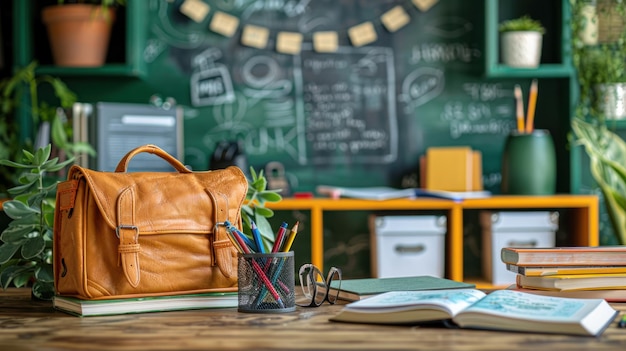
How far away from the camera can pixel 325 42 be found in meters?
3.98

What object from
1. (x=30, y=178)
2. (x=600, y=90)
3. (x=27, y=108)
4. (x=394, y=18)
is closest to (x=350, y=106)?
(x=394, y=18)

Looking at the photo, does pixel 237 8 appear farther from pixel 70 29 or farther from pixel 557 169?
pixel 557 169

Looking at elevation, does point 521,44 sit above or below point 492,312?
above

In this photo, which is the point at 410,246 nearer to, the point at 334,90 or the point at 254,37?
the point at 334,90

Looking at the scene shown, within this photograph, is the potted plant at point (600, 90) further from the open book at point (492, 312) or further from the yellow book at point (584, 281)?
the open book at point (492, 312)

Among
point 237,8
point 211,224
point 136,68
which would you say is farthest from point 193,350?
point 237,8

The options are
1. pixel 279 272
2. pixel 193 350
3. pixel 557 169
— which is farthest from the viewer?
pixel 557 169

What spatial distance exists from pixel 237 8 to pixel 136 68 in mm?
575

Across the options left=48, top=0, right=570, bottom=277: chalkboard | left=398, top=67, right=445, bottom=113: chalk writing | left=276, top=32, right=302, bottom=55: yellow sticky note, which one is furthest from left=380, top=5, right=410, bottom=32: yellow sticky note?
left=276, top=32, right=302, bottom=55: yellow sticky note

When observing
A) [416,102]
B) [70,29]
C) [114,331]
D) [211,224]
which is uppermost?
[70,29]

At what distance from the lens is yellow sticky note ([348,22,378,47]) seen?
13.1 feet

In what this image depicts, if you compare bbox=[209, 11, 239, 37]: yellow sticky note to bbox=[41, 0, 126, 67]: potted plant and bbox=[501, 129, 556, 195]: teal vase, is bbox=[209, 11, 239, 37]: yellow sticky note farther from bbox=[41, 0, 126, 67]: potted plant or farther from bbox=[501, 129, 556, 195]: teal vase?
bbox=[501, 129, 556, 195]: teal vase

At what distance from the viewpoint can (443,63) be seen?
401 cm

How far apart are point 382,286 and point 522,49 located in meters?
2.43
